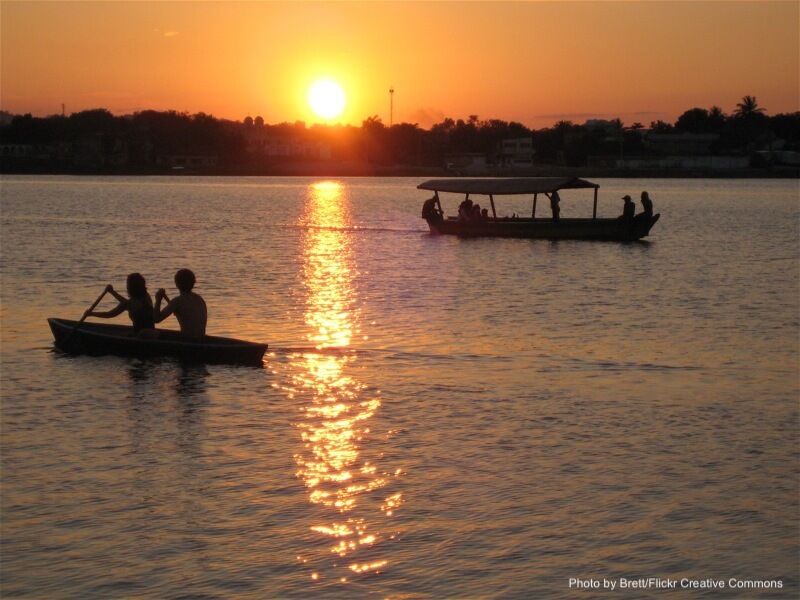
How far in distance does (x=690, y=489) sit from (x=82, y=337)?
10.8 m

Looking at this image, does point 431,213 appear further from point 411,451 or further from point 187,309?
point 411,451

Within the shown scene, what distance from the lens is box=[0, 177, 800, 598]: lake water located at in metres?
9.48

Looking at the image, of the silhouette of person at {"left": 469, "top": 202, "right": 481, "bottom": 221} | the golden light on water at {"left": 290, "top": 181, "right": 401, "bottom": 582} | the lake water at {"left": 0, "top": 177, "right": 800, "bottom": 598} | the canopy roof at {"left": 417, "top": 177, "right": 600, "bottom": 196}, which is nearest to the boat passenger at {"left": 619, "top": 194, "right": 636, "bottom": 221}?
the canopy roof at {"left": 417, "top": 177, "right": 600, "bottom": 196}

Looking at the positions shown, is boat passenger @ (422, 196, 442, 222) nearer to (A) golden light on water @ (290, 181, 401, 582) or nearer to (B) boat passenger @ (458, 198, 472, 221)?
(B) boat passenger @ (458, 198, 472, 221)

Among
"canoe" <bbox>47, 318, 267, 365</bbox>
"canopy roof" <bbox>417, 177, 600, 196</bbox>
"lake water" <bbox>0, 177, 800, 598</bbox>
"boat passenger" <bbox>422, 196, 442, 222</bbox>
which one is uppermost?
"canopy roof" <bbox>417, 177, 600, 196</bbox>

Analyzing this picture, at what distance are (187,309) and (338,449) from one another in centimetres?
537

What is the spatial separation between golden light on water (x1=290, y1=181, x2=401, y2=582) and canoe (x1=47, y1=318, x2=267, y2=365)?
950mm

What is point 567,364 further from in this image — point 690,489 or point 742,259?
point 742,259

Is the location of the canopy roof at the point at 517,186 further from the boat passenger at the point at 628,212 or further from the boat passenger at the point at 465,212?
the boat passenger at the point at 628,212

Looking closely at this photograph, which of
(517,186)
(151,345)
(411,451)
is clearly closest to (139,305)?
(151,345)

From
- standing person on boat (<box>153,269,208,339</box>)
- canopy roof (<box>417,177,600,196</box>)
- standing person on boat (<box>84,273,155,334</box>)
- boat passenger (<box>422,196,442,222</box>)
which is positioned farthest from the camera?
boat passenger (<box>422,196,442,222</box>)

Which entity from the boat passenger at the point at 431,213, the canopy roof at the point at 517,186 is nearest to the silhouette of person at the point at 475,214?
the canopy roof at the point at 517,186

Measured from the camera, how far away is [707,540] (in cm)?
1016

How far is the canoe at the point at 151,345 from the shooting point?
17.6 meters
